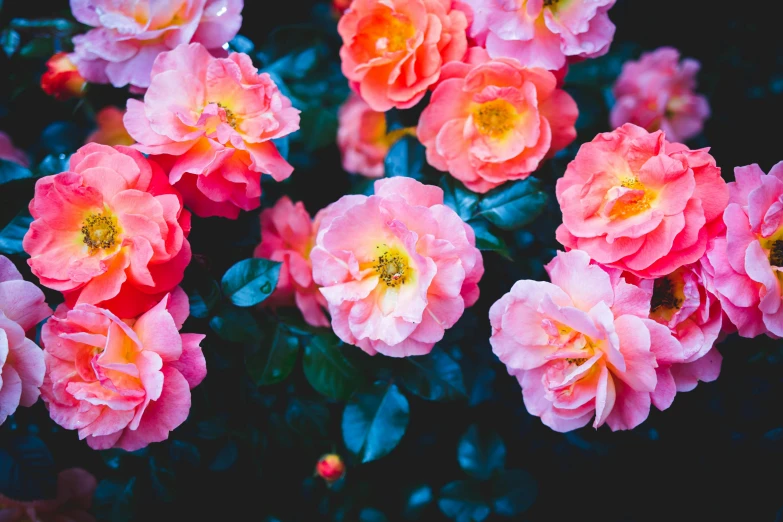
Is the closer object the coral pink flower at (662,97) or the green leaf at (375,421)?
the green leaf at (375,421)

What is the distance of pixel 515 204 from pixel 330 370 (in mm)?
398

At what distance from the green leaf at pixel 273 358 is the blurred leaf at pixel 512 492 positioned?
1.40ft

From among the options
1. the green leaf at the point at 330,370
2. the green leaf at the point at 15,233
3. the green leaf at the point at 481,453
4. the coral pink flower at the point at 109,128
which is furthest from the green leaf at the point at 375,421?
the coral pink flower at the point at 109,128

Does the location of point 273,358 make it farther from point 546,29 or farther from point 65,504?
point 546,29

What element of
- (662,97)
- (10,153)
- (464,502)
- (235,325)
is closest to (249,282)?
(235,325)

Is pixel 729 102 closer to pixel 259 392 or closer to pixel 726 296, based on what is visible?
pixel 726 296

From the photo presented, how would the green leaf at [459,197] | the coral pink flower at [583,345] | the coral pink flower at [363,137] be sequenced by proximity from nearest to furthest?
the coral pink flower at [583,345] < the green leaf at [459,197] < the coral pink flower at [363,137]

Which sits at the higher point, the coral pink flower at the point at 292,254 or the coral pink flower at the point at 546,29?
the coral pink flower at the point at 546,29

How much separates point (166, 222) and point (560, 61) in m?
0.64

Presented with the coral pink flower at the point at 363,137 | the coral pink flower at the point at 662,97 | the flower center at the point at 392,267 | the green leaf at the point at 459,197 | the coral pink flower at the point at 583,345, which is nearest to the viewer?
the coral pink flower at the point at 583,345

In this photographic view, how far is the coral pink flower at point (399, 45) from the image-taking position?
38.4 inches

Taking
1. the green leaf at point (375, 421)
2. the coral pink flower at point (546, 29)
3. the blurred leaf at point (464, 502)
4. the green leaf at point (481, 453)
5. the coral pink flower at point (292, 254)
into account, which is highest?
the coral pink flower at point (546, 29)

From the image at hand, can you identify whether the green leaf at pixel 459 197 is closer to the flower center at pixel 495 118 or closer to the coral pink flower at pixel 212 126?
the flower center at pixel 495 118

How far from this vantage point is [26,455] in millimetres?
898
